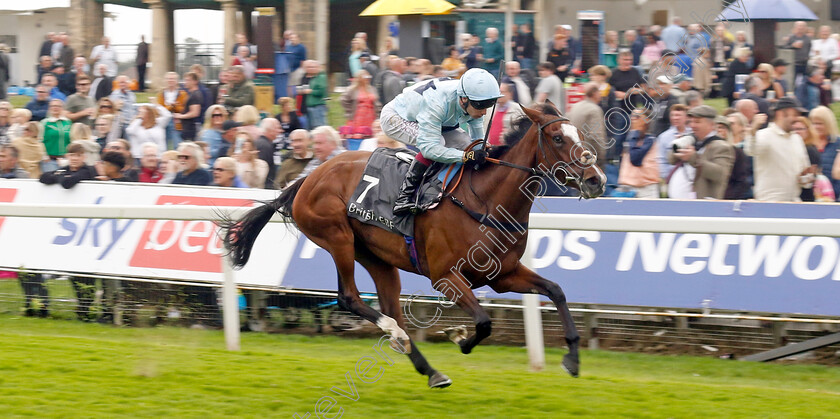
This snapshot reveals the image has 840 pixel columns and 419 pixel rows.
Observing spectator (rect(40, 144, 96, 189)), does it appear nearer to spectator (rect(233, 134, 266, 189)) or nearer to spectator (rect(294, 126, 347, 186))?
spectator (rect(233, 134, 266, 189))

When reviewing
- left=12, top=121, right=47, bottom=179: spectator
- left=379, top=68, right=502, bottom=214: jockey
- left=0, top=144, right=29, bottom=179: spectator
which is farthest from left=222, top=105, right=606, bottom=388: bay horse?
left=12, top=121, right=47, bottom=179: spectator

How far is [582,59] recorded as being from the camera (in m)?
12.2

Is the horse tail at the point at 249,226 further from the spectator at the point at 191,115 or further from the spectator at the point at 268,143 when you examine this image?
the spectator at the point at 191,115

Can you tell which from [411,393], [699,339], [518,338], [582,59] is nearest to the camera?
[411,393]

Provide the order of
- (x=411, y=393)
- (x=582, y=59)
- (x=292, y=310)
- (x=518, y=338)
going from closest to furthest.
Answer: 1. (x=411, y=393)
2. (x=518, y=338)
3. (x=292, y=310)
4. (x=582, y=59)

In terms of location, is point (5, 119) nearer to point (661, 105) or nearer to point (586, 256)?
point (661, 105)

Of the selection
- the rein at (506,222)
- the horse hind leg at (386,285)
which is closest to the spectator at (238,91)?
the horse hind leg at (386,285)

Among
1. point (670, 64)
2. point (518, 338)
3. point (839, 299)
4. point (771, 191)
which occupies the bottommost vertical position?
point (518, 338)

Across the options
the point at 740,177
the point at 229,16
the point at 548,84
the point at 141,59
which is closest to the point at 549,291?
the point at 740,177

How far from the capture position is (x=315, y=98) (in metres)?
9.48

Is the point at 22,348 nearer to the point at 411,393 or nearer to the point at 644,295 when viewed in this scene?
the point at 411,393

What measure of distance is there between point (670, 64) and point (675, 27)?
426cm

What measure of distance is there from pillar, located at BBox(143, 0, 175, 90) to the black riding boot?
577 inches

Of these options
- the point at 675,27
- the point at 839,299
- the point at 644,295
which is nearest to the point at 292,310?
the point at 644,295
